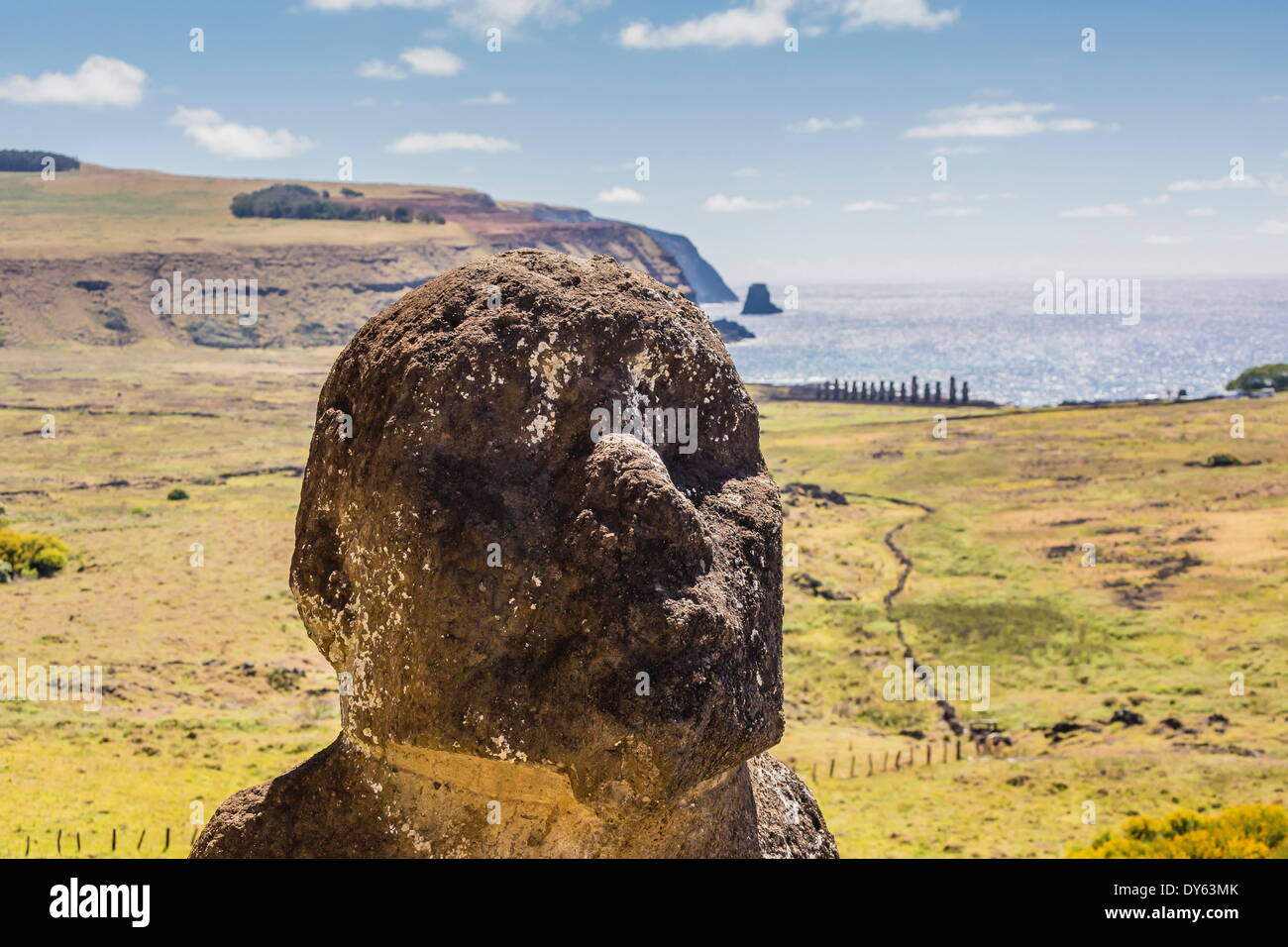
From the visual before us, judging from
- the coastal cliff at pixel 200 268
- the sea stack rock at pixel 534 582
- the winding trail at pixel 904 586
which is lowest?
the winding trail at pixel 904 586

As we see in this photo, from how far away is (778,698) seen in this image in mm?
5965

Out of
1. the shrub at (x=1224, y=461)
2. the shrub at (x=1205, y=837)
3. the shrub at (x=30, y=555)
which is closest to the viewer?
the shrub at (x=1205, y=837)

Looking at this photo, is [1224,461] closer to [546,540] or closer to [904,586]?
[904,586]

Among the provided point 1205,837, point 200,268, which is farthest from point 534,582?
point 200,268

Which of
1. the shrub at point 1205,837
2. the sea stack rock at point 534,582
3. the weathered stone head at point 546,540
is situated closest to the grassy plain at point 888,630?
the shrub at point 1205,837

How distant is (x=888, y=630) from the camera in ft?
120

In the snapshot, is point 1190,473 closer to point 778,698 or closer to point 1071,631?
point 1071,631

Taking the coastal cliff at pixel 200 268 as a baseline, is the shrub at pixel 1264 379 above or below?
below

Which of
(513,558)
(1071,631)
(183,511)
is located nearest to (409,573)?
(513,558)

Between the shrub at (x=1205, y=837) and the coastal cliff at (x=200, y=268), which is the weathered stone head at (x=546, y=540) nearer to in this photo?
the shrub at (x=1205, y=837)

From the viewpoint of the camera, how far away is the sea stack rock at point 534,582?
17.5 feet

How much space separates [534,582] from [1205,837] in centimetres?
1324

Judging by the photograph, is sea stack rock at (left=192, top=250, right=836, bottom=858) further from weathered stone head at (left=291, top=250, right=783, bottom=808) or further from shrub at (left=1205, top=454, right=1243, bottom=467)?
shrub at (left=1205, top=454, right=1243, bottom=467)

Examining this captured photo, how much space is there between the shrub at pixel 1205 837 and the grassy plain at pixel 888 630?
2812 mm
